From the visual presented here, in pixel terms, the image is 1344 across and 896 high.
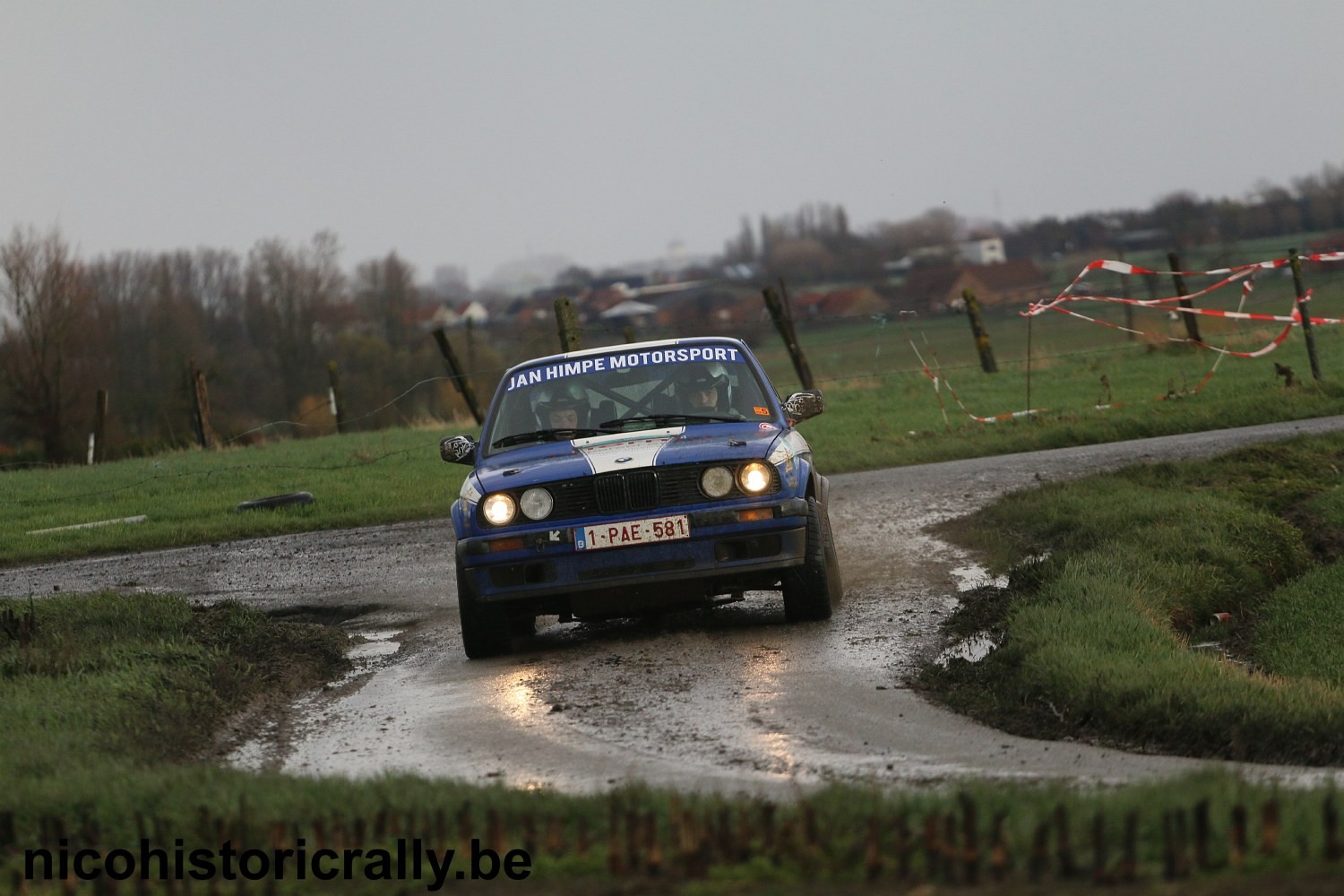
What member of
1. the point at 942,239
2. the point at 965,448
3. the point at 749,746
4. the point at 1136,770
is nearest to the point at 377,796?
the point at 749,746

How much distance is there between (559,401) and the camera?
982cm

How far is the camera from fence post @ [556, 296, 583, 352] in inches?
674

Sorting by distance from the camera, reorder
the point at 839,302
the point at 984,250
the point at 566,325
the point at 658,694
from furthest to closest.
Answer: the point at 839,302, the point at 984,250, the point at 566,325, the point at 658,694

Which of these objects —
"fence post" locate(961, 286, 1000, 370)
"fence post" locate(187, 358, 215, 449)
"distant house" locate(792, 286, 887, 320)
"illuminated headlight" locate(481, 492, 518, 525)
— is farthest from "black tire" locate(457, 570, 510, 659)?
"distant house" locate(792, 286, 887, 320)

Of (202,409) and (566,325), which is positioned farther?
(202,409)

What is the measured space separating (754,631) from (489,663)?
1485 mm

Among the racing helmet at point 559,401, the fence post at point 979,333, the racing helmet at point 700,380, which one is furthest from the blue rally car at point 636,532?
the fence post at point 979,333

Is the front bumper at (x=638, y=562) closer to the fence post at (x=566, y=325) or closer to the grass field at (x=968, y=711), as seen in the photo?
the grass field at (x=968, y=711)

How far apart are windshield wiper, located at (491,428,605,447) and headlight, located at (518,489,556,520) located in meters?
0.89

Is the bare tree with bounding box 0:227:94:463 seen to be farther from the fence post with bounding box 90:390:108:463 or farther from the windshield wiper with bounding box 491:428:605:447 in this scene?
the windshield wiper with bounding box 491:428:605:447

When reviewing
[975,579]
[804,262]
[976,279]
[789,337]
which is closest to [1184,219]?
[976,279]

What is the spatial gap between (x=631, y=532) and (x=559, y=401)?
5.61ft

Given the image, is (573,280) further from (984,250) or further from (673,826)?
(673,826)

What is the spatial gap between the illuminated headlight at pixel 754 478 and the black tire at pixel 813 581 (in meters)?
0.30
